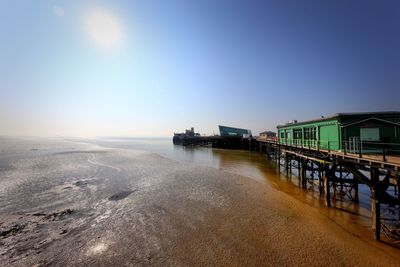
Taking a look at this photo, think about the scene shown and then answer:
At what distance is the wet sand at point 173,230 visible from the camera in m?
8.69

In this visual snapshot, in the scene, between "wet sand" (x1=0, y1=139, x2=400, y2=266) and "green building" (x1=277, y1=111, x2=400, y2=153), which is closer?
"wet sand" (x1=0, y1=139, x2=400, y2=266)

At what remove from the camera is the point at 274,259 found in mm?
8492

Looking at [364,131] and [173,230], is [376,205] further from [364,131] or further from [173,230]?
[173,230]

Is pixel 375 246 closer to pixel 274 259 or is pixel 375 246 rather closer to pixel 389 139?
pixel 274 259

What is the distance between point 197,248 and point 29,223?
33.5ft

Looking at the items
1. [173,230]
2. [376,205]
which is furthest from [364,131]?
[173,230]

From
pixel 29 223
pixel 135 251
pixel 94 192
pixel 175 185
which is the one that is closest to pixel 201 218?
pixel 135 251

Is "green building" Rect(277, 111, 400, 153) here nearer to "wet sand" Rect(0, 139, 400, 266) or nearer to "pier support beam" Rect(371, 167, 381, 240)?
"pier support beam" Rect(371, 167, 381, 240)

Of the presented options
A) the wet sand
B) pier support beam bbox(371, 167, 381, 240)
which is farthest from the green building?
the wet sand

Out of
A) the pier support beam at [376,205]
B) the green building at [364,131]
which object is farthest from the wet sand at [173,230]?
the green building at [364,131]

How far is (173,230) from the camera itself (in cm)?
1105

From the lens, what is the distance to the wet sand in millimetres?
8688

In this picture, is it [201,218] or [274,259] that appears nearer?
[274,259]

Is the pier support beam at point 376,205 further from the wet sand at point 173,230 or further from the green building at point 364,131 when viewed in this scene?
the green building at point 364,131
